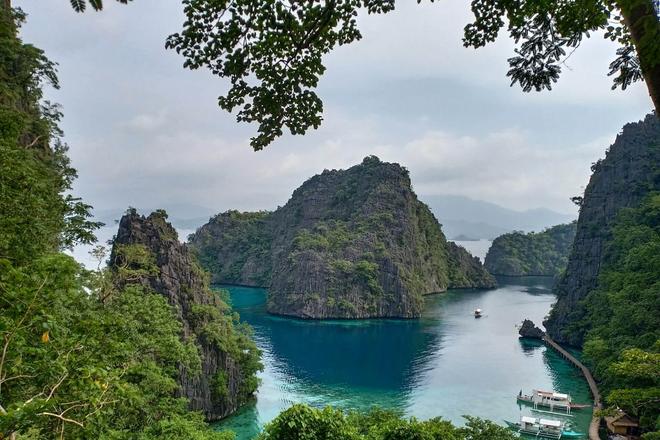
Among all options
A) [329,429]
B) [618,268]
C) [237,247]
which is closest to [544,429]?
[329,429]

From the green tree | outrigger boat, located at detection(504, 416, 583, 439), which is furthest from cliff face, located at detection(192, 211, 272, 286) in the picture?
the green tree

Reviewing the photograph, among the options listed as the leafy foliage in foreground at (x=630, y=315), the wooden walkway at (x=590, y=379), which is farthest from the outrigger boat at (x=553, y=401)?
the leafy foliage in foreground at (x=630, y=315)

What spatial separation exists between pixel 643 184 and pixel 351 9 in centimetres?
5769

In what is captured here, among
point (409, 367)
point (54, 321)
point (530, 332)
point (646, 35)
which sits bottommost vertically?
point (409, 367)

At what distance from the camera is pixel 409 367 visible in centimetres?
3906

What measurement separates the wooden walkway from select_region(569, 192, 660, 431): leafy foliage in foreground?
0.87 m

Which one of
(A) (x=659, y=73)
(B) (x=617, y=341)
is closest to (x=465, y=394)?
(B) (x=617, y=341)

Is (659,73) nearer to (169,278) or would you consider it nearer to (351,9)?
(351,9)

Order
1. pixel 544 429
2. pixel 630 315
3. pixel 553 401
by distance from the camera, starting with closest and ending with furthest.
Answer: pixel 544 429 → pixel 553 401 → pixel 630 315

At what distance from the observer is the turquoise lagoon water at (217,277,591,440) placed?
29594 millimetres

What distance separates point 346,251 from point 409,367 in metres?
32.6

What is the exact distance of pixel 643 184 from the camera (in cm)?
4969

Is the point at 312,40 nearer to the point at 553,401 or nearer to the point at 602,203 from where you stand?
the point at 553,401

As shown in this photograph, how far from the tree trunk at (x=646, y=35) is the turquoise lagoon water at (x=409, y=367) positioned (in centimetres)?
2539
